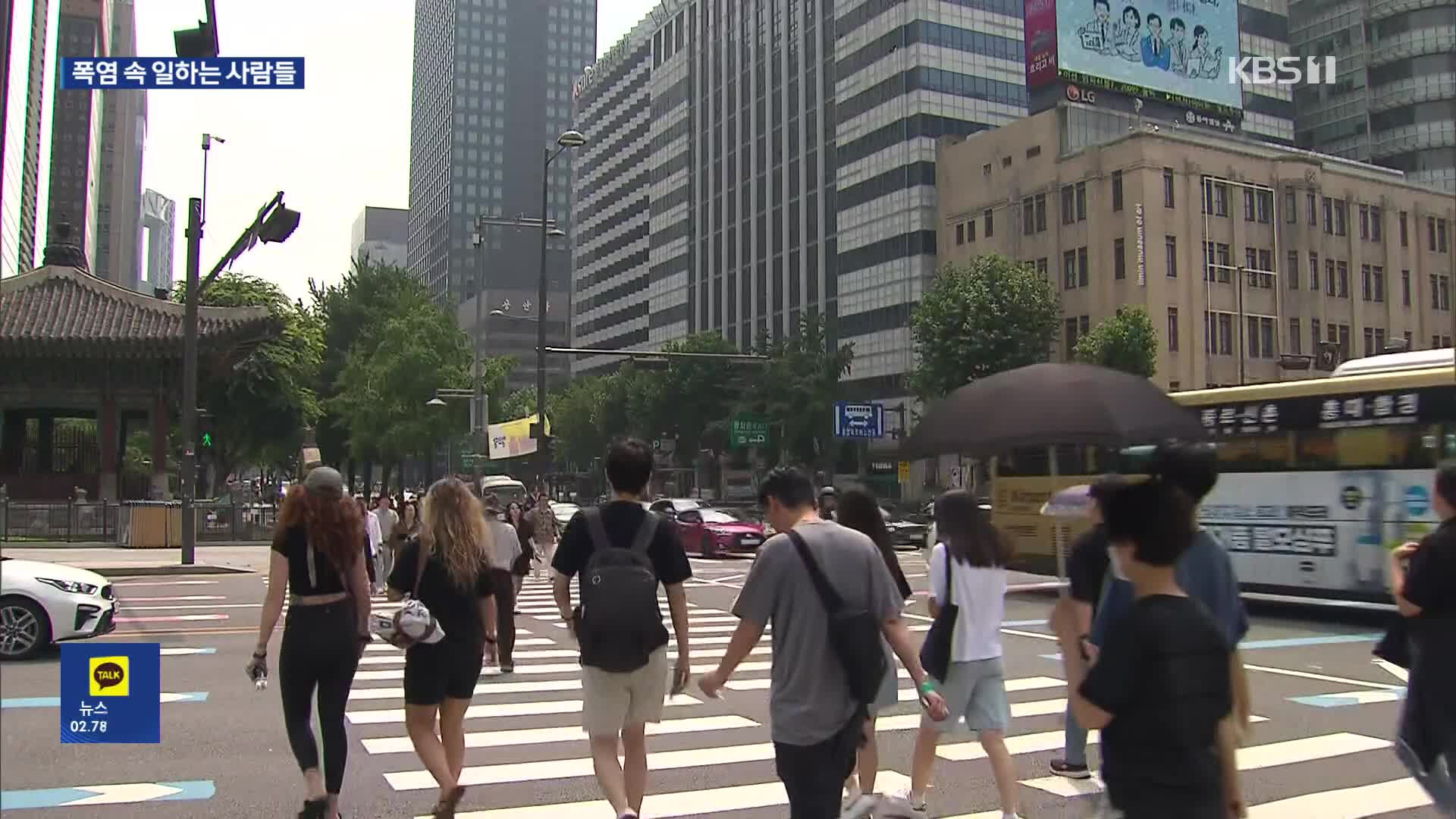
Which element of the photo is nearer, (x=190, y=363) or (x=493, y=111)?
(x=190, y=363)

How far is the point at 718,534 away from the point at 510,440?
1167cm

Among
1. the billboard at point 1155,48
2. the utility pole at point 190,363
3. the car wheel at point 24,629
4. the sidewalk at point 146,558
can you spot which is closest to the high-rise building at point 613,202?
the billboard at point 1155,48

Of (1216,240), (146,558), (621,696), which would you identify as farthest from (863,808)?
(1216,240)

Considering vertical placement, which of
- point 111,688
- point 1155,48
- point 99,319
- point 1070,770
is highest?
point 1155,48

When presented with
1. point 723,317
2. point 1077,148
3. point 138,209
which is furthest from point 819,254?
point 138,209

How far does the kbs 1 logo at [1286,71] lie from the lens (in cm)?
6662

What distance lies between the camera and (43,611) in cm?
1148

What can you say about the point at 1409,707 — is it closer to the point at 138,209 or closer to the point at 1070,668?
the point at 1070,668

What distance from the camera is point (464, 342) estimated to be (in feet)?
191

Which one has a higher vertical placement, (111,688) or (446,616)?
(446,616)

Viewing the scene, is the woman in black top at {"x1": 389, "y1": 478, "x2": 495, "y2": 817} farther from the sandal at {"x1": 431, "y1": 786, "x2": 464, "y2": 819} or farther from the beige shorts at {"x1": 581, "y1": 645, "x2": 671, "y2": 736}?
the beige shorts at {"x1": 581, "y1": 645, "x2": 671, "y2": 736}

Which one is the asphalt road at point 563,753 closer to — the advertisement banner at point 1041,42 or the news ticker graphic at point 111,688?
the news ticker graphic at point 111,688

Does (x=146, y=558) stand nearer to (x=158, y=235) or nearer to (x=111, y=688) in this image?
(x=111, y=688)

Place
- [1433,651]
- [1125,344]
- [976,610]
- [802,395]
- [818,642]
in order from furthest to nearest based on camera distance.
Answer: [802,395], [1125,344], [976,610], [1433,651], [818,642]
